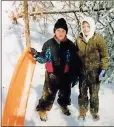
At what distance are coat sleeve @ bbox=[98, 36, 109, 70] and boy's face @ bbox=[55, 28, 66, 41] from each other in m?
0.27

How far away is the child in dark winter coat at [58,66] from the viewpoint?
9.46ft

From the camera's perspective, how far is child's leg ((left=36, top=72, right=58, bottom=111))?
296 cm

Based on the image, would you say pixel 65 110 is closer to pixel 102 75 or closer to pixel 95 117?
pixel 95 117

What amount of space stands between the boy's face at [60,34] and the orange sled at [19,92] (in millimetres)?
247

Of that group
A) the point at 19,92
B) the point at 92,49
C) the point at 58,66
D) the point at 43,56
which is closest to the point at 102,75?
the point at 92,49

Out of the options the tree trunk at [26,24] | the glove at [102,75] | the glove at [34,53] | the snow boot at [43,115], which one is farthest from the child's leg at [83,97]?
the tree trunk at [26,24]

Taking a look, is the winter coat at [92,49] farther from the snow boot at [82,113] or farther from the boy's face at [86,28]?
the snow boot at [82,113]

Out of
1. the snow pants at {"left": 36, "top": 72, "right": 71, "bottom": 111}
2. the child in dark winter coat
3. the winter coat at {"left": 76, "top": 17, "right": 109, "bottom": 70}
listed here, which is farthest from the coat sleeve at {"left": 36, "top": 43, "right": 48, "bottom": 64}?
the winter coat at {"left": 76, "top": 17, "right": 109, "bottom": 70}

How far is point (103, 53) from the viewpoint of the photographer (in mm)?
2914

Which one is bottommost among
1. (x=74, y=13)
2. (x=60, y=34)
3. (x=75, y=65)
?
(x=75, y=65)

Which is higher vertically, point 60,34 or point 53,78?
point 60,34

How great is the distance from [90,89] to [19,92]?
533 mm

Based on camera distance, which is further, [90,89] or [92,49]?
[90,89]

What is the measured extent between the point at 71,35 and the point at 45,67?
0.99 feet
